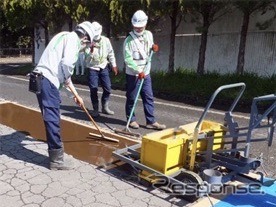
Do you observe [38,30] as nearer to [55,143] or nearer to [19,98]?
[19,98]

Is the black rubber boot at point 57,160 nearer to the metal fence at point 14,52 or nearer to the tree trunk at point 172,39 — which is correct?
the tree trunk at point 172,39

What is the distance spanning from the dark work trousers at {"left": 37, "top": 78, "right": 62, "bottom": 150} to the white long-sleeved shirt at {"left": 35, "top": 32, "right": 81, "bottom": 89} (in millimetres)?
89

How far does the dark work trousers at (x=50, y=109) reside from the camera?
Answer: 4.52 metres

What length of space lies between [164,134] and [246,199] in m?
1.16

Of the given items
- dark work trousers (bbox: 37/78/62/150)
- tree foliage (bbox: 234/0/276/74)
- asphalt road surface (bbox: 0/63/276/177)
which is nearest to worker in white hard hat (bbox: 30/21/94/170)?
dark work trousers (bbox: 37/78/62/150)

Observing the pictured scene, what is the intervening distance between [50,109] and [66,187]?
1.02m

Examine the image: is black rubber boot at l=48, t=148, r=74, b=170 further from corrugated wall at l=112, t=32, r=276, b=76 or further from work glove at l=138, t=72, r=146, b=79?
corrugated wall at l=112, t=32, r=276, b=76

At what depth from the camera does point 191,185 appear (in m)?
3.80

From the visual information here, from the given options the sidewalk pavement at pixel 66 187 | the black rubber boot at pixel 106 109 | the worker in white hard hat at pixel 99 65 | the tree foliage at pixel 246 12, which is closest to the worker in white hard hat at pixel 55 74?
the sidewalk pavement at pixel 66 187

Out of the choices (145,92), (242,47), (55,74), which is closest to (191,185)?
(55,74)

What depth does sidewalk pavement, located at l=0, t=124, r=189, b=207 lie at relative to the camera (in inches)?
149

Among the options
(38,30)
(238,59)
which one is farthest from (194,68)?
(38,30)

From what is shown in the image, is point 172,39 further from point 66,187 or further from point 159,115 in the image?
point 66,187

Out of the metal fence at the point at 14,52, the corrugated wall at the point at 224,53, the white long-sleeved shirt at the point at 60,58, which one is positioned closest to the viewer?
the white long-sleeved shirt at the point at 60,58
